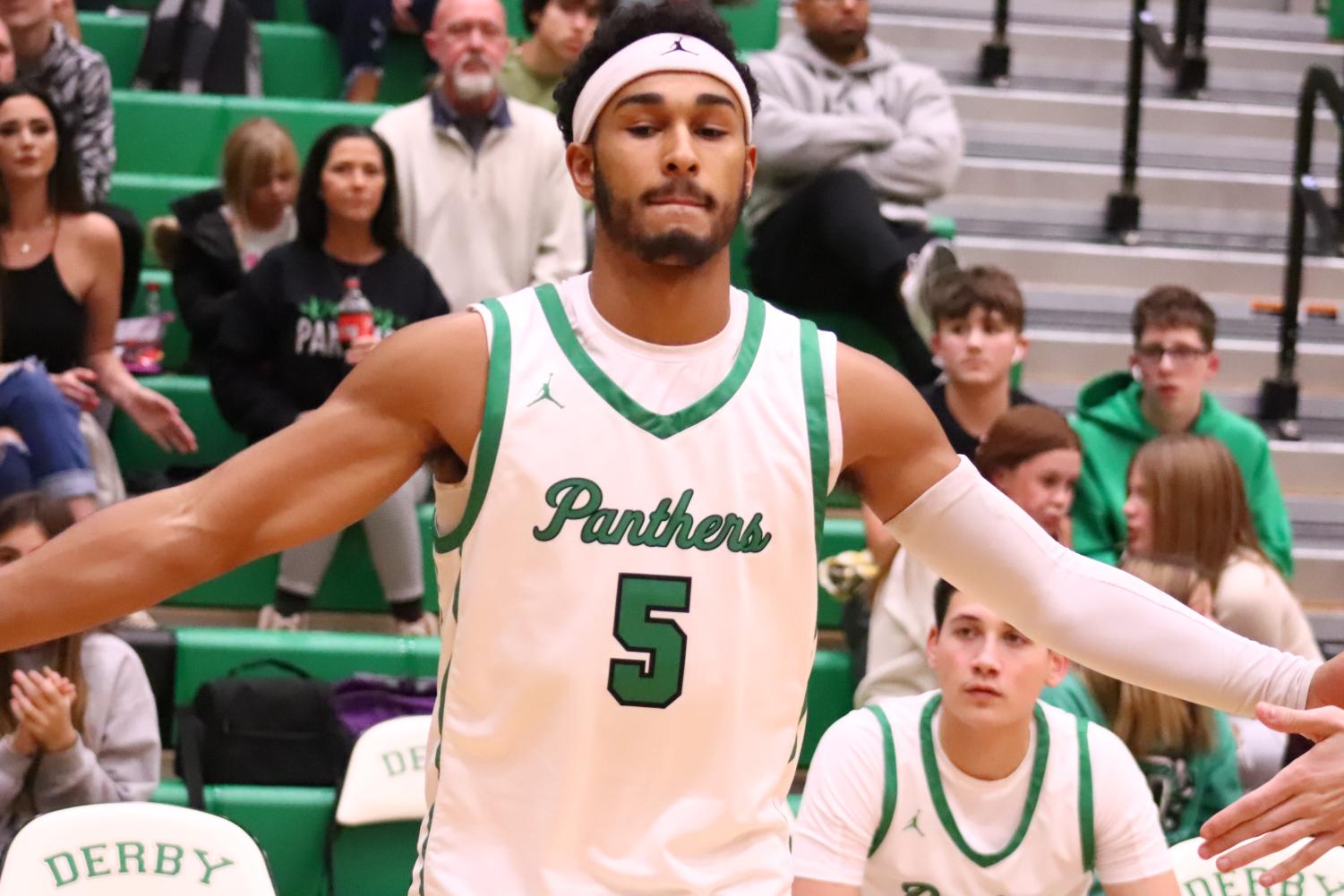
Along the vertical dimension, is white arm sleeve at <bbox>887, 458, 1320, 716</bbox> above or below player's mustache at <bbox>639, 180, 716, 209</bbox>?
below

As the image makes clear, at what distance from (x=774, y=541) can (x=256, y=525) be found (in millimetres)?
615

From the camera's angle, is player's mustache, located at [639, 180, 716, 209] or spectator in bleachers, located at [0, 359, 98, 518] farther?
spectator in bleachers, located at [0, 359, 98, 518]

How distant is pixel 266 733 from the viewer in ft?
15.9

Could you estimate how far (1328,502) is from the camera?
6.46m

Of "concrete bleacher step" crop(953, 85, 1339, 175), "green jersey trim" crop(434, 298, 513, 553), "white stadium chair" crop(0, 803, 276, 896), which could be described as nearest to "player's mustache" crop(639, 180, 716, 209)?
"green jersey trim" crop(434, 298, 513, 553)

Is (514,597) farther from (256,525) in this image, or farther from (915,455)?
(915,455)

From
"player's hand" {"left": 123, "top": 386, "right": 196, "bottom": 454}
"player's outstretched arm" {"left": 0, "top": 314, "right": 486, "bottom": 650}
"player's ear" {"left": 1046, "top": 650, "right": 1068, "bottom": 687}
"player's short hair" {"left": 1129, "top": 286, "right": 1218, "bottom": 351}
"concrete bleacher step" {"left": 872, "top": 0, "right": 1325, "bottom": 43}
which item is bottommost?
"player's ear" {"left": 1046, "top": 650, "right": 1068, "bottom": 687}

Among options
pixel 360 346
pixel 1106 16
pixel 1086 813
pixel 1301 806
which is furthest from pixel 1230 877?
pixel 1106 16

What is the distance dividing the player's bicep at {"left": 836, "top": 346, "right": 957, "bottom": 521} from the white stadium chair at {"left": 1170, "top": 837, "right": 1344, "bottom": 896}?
67.3 inches

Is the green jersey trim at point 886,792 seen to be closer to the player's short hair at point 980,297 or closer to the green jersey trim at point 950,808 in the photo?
the green jersey trim at point 950,808

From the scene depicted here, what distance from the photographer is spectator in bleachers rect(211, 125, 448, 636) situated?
18.1ft

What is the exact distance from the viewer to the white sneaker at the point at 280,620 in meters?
5.53

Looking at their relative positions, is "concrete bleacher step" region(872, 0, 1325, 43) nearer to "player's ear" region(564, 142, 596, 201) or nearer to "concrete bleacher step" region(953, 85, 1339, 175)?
"concrete bleacher step" region(953, 85, 1339, 175)

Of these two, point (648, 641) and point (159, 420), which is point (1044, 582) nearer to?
point (648, 641)
